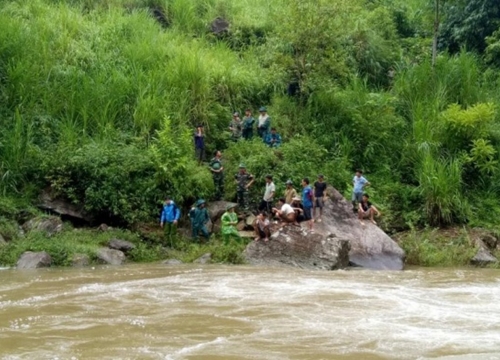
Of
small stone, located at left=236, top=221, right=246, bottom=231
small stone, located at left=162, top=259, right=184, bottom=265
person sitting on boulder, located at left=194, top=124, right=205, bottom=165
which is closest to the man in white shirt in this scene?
small stone, located at left=236, top=221, right=246, bottom=231

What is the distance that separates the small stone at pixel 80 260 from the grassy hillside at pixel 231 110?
1.99 m

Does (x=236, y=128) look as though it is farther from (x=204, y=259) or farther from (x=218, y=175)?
(x=204, y=259)

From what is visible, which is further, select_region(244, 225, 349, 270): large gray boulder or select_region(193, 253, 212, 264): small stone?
select_region(193, 253, 212, 264): small stone

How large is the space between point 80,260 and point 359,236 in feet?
19.4

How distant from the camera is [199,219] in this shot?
16750mm

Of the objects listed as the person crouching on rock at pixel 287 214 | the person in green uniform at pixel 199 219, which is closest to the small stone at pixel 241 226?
the person in green uniform at pixel 199 219

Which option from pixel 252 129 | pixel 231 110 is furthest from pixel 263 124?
pixel 231 110

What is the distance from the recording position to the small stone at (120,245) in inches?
629

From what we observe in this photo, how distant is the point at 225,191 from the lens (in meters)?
18.3

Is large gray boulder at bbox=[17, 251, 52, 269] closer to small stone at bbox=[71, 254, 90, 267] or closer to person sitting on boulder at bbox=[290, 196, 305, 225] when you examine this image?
small stone at bbox=[71, 254, 90, 267]

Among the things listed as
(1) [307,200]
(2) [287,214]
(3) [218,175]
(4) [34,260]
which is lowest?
(4) [34,260]

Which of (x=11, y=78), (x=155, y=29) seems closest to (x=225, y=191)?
(x=11, y=78)

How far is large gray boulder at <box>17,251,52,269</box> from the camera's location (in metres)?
14.6

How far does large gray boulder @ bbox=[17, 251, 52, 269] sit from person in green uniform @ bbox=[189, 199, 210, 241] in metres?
3.40
